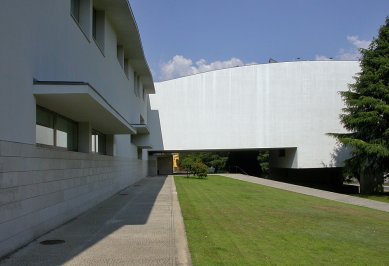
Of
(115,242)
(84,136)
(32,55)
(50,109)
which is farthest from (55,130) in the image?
(115,242)

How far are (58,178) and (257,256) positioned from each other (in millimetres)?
4973

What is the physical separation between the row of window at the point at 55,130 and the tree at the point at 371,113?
20131 millimetres

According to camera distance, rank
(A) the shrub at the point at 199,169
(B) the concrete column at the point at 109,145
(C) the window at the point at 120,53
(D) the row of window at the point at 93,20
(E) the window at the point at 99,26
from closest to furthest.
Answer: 1. (D) the row of window at the point at 93,20
2. (E) the window at the point at 99,26
3. (B) the concrete column at the point at 109,145
4. (C) the window at the point at 120,53
5. (A) the shrub at the point at 199,169

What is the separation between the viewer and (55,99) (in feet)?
31.5

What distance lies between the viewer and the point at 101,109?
11.4 meters

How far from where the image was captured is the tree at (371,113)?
94.3ft

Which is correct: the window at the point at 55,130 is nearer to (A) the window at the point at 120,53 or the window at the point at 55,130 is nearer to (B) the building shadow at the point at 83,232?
(B) the building shadow at the point at 83,232

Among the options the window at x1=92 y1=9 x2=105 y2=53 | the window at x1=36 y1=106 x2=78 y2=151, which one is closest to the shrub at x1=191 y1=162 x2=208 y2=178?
the window at x1=92 y1=9 x2=105 y2=53

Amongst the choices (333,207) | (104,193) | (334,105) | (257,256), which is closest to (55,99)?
(257,256)

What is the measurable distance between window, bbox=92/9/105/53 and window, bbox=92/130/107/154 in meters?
3.18

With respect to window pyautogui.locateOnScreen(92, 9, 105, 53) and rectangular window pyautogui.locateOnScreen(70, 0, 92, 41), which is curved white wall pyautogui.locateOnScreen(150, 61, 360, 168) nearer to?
window pyautogui.locateOnScreen(92, 9, 105, 53)

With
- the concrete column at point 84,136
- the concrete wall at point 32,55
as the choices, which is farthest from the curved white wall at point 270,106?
the concrete column at point 84,136

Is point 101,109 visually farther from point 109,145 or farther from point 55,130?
point 109,145

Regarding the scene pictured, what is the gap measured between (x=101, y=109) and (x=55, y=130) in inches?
50.7
